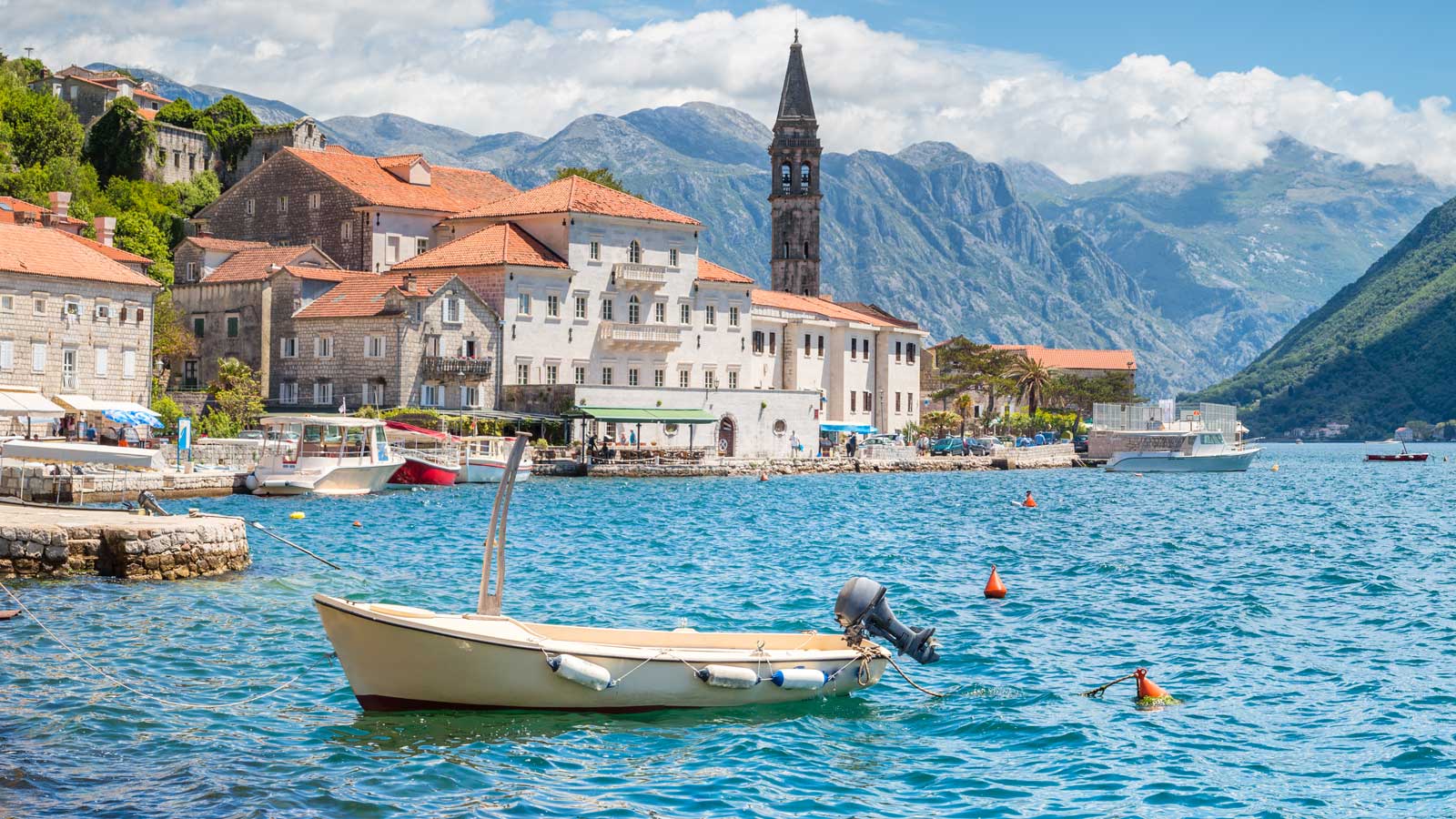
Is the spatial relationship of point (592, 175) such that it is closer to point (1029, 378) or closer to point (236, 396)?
point (1029, 378)

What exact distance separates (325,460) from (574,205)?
29075mm

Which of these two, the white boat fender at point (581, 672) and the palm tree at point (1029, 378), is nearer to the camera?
the white boat fender at point (581, 672)

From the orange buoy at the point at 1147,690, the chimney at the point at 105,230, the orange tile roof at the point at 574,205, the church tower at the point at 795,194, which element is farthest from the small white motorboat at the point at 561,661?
the church tower at the point at 795,194

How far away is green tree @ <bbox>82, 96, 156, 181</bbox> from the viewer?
85.5 m

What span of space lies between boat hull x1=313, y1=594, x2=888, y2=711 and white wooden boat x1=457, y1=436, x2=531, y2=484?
43.5m

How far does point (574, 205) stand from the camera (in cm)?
7569

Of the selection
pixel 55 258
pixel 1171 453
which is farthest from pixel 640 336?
pixel 1171 453

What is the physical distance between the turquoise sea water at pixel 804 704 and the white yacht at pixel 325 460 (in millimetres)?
11869

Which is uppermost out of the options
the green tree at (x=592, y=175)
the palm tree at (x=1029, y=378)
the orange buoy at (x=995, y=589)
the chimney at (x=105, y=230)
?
the green tree at (x=592, y=175)

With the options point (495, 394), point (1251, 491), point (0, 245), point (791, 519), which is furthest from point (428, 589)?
point (1251, 491)

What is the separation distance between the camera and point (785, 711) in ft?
54.9

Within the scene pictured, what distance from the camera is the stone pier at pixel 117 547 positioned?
952 inches

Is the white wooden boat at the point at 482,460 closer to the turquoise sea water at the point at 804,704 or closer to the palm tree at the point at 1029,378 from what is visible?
the turquoise sea water at the point at 804,704

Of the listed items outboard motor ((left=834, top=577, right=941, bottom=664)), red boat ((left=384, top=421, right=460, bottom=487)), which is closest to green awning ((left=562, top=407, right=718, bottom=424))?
red boat ((left=384, top=421, right=460, bottom=487))
